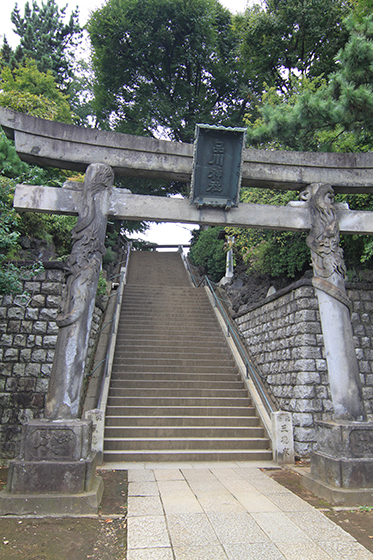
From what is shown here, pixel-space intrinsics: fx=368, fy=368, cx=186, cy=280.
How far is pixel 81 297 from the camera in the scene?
4.78 meters

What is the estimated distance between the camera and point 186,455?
246 inches

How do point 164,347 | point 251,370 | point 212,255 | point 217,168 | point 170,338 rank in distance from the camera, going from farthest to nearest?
1. point 212,255
2. point 170,338
3. point 164,347
4. point 251,370
5. point 217,168

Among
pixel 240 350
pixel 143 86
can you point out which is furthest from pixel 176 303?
pixel 143 86

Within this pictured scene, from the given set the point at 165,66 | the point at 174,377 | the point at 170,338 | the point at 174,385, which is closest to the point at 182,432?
the point at 174,385

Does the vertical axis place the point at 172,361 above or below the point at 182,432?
above

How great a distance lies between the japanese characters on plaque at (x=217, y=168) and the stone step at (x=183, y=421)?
4102mm

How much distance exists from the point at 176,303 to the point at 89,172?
7.59 metres

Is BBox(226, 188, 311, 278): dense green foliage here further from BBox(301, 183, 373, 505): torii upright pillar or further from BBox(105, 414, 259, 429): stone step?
BBox(105, 414, 259, 429): stone step

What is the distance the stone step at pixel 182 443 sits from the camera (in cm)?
637

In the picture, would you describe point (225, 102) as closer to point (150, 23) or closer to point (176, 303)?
point (150, 23)

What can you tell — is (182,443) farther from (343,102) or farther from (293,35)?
(293,35)

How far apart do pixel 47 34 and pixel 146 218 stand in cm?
1917

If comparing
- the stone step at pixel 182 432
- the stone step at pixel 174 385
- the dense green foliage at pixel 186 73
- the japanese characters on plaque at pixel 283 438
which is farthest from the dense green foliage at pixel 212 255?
the japanese characters on plaque at pixel 283 438

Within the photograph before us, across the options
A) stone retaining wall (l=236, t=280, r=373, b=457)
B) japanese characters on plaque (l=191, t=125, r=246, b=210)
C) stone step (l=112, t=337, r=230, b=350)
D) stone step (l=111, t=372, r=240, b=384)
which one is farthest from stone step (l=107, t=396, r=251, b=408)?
japanese characters on plaque (l=191, t=125, r=246, b=210)
